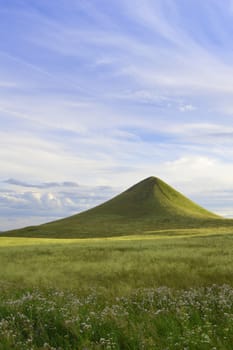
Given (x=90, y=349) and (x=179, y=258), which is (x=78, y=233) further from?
(x=90, y=349)

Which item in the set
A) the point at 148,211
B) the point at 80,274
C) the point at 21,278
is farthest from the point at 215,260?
the point at 148,211

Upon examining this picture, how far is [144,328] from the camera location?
6.79m

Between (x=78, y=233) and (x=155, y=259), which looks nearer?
(x=155, y=259)

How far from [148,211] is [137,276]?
135m

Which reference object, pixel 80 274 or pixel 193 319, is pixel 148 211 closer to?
pixel 80 274

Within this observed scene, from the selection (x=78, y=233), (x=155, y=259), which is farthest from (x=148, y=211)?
(x=155, y=259)

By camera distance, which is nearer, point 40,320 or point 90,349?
point 90,349

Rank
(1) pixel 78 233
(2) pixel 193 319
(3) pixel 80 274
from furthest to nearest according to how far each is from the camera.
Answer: (1) pixel 78 233
(3) pixel 80 274
(2) pixel 193 319

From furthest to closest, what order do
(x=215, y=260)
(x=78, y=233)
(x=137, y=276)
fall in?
1. (x=78, y=233)
2. (x=215, y=260)
3. (x=137, y=276)

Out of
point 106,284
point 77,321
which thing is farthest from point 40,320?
point 106,284

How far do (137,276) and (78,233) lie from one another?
81.6m

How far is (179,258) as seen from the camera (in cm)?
2216

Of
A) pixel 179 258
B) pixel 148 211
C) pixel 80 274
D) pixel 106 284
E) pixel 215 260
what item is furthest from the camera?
pixel 148 211

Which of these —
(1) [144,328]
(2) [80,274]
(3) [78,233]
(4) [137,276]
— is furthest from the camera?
(3) [78,233]
